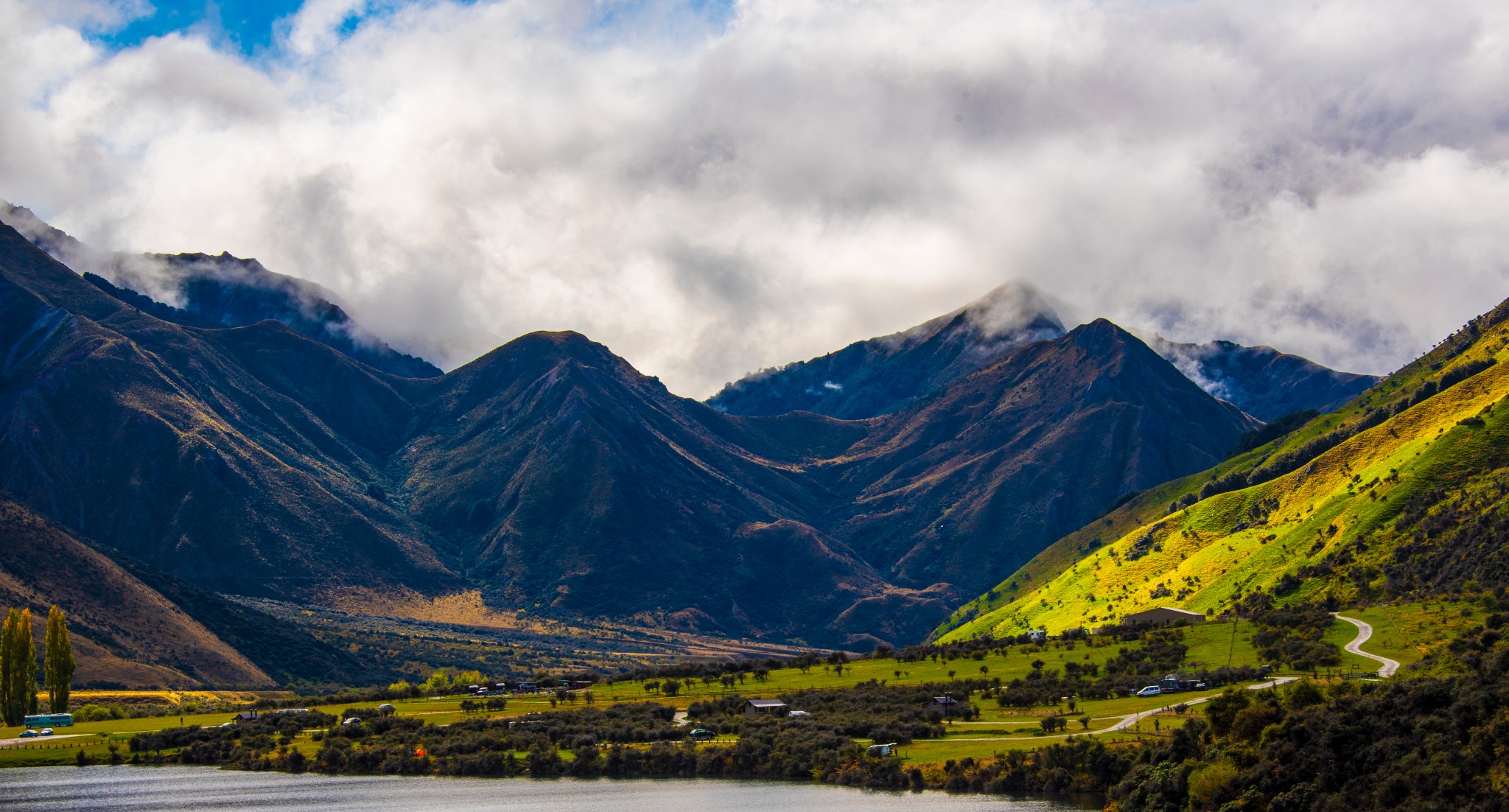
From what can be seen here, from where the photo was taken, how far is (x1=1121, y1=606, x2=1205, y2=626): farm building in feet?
472

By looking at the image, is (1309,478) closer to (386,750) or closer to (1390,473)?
(1390,473)

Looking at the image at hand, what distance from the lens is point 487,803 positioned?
90.6 meters

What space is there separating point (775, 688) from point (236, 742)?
53.5 metres

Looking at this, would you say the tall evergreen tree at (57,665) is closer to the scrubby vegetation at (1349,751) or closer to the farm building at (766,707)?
the farm building at (766,707)

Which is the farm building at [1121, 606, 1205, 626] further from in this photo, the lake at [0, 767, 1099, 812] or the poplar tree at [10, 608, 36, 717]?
the poplar tree at [10, 608, 36, 717]

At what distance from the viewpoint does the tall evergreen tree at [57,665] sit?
15412 cm

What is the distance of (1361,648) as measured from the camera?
340 ft

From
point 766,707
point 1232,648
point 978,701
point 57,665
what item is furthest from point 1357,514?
point 57,665

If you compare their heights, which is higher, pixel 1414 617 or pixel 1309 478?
pixel 1309 478

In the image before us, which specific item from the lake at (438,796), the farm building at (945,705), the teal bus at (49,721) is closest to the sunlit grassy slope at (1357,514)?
the farm building at (945,705)

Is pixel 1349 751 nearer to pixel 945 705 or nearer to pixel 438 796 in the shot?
pixel 945 705

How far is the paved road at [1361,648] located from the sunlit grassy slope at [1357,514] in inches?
384

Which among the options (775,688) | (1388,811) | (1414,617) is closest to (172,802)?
(775,688)

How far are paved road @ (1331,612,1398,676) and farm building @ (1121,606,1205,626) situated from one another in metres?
21.3
